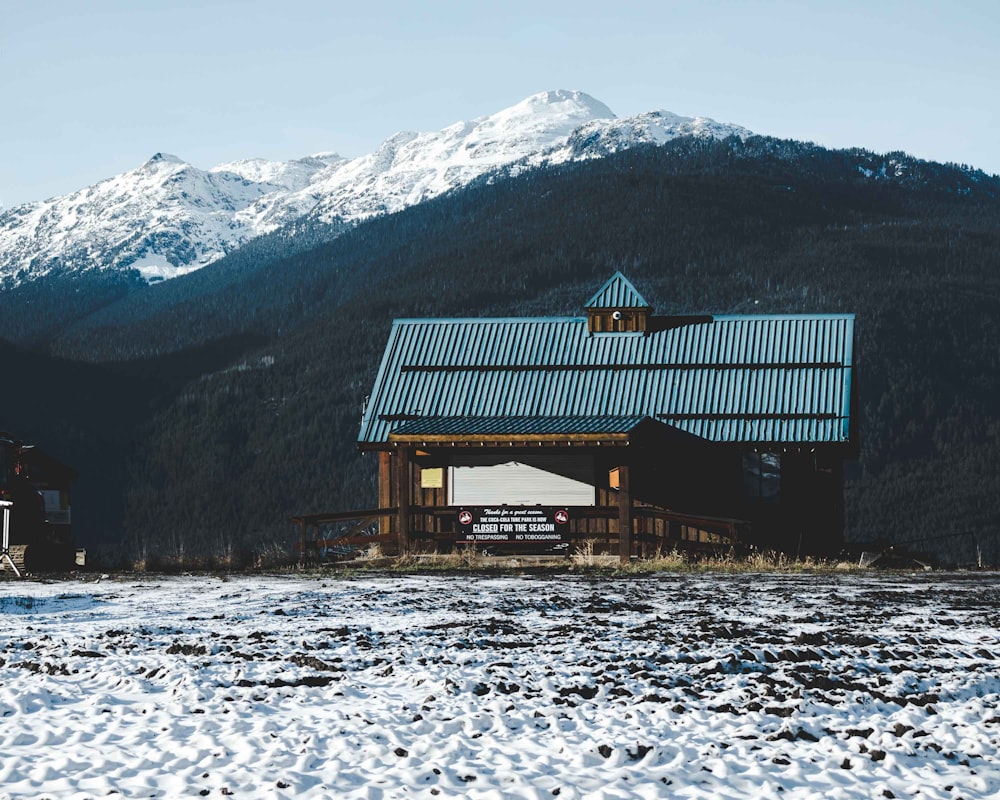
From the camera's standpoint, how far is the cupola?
4031cm

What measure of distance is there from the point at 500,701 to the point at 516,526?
2141 centimetres

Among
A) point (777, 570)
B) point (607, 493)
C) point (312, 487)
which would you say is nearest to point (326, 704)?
point (777, 570)

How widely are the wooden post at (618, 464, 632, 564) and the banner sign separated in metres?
1.50

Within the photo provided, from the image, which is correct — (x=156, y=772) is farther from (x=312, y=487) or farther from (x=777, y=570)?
(x=312, y=487)

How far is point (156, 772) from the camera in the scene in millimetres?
9734

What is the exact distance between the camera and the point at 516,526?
110ft

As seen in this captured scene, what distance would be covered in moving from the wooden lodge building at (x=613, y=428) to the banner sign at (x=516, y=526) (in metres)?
0.03

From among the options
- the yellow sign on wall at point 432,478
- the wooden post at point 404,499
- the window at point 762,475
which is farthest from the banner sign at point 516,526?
the window at point 762,475

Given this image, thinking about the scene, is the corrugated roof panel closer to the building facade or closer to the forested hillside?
the building facade

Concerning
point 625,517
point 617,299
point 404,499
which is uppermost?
point 617,299

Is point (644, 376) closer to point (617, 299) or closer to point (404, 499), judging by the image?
point (617, 299)

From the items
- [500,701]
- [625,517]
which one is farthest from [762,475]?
[500,701]

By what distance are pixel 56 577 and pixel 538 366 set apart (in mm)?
15365

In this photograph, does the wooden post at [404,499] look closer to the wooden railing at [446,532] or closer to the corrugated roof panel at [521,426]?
the wooden railing at [446,532]
